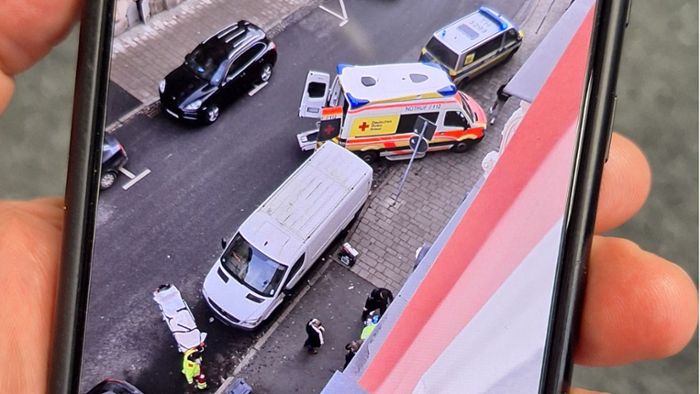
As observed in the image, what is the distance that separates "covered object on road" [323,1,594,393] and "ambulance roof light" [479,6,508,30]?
0.05m

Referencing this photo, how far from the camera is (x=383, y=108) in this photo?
519mm

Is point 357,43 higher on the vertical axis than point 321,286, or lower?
higher

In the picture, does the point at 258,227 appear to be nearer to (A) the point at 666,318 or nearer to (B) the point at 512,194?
(B) the point at 512,194

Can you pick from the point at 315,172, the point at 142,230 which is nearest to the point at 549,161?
the point at 315,172

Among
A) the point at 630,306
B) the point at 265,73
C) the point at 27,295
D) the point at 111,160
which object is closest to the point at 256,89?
the point at 265,73

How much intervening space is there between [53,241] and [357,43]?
26 cm

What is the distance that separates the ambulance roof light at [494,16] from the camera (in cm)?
52

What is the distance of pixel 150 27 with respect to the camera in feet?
1.71

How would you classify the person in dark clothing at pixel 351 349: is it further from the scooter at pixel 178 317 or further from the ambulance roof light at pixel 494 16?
the ambulance roof light at pixel 494 16

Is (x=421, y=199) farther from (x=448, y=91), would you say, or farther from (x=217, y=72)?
(x=217, y=72)

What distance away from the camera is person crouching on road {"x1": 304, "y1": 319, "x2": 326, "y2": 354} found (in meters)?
0.51

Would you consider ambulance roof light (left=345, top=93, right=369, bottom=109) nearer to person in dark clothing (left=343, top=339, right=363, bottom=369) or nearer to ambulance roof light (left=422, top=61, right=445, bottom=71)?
ambulance roof light (left=422, top=61, right=445, bottom=71)

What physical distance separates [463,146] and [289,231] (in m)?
0.14

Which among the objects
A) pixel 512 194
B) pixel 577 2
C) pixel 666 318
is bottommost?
pixel 666 318
